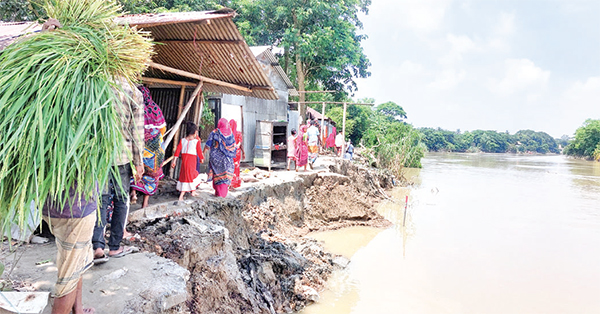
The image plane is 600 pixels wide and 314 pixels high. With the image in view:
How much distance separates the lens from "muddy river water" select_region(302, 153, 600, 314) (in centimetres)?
586

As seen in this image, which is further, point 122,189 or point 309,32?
point 309,32

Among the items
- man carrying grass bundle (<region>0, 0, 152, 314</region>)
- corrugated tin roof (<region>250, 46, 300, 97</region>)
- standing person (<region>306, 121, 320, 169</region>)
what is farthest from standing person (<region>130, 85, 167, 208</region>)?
corrugated tin roof (<region>250, 46, 300, 97</region>)

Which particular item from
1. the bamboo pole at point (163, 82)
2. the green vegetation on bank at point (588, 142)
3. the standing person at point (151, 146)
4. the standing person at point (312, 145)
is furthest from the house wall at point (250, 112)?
the green vegetation on bank at point (588, 142)

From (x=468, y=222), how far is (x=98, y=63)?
1138 centimetres

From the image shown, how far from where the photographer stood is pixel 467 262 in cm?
771

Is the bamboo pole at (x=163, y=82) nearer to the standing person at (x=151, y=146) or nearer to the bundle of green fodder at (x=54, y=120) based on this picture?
the standing person at (x=151, y=146)

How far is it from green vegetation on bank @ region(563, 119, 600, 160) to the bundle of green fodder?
59599 mm

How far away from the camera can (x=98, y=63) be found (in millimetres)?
2188

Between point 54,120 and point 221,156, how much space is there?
151 inches

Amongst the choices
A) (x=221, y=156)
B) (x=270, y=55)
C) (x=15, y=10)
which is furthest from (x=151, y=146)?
(x=270, y=55)

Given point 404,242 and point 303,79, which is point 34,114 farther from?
point 303,79

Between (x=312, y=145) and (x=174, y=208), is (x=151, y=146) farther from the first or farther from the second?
(x=312, y=145)

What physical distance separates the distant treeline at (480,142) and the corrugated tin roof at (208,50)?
6289 centimetres

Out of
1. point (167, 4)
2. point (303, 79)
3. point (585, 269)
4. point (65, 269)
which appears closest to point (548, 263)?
point (585, 269)
